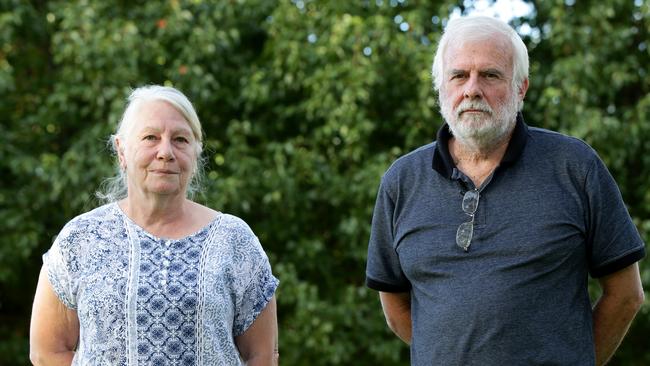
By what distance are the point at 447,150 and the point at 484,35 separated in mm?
353

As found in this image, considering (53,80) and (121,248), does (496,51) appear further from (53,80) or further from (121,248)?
(53,80)

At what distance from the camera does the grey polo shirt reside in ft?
9.36

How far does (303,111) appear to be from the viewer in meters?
8.08

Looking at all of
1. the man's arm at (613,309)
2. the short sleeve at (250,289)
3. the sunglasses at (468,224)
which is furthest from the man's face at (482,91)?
the short sleeve at (250,289)

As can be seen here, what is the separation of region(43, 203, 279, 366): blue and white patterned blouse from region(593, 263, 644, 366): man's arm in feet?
3.25

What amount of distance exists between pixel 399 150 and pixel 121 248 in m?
4.52

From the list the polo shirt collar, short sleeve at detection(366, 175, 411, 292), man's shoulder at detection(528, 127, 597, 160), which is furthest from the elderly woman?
man's shoulder at detection(528, 127, 597, 160)

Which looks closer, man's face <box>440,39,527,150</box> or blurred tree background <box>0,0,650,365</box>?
man's face <box>440,39,527,150</box>

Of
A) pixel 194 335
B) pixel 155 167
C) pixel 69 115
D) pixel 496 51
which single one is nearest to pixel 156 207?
pixel 155 167

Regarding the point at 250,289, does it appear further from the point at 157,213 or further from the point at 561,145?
the point at 561,145

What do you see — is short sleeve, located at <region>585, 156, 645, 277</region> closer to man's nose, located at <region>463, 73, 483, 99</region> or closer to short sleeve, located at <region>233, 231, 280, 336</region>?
man's nose, located at <region>463, 73, 483, 99</region>

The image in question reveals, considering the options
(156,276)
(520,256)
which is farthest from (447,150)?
(156,276)

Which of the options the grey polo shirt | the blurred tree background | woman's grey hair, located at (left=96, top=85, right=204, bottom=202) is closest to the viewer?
the grey polo shirt

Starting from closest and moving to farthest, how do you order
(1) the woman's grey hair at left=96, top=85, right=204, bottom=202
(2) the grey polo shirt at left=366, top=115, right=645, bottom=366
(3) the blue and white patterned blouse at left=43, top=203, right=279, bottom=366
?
(2) the grey polo shirt at left=366, top=115, right=645, bottom=366
(3) the blue and white patterned blouse at left=43, top=203, right=279, bottom=366
(1) the woman's grey hair at left=96, top=85, right=204, bottom=202
